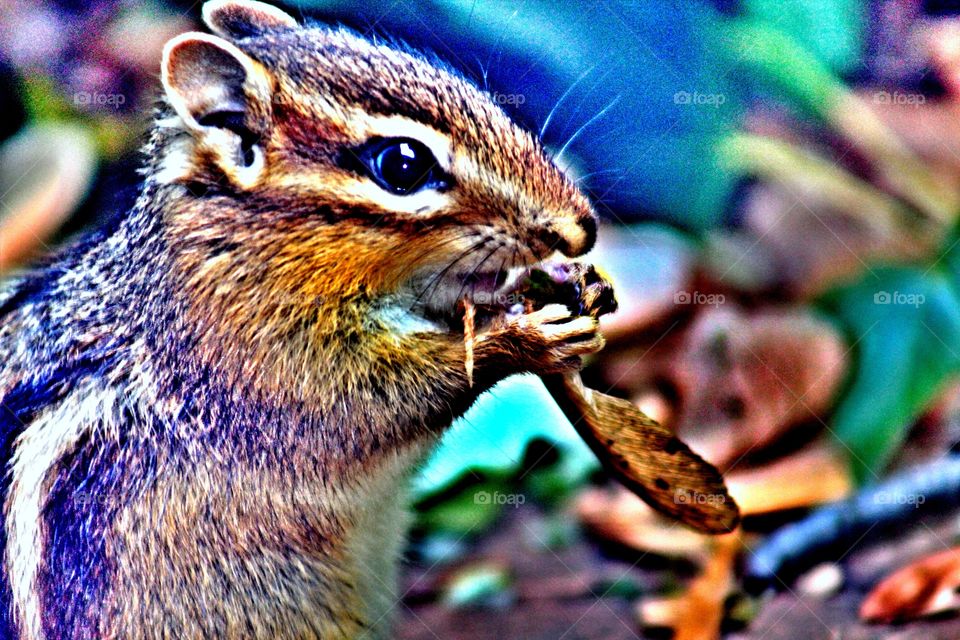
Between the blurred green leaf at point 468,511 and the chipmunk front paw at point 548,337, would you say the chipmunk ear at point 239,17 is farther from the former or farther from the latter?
the blurred green leaf at point 468,511

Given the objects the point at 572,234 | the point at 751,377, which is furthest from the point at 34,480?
the point at 751,377

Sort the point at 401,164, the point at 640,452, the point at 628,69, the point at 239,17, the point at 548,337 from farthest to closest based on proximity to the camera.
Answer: the point at 628,69, the point at 640,452, the point at 239,17, the point at 548,337, the point at 401,164

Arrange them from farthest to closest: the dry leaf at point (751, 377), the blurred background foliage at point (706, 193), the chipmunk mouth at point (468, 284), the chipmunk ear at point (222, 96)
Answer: the dry leaf at point (751, 377) → the blurred background foliage at point (706, 193) → the chipmunk mouth at point (468, 284) → the chipmunk ear at point (222, 96)

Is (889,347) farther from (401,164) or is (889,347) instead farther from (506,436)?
(401,164)

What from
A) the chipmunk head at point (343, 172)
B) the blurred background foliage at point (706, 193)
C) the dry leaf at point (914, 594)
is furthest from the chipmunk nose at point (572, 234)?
the dry leaf at point (914, 594)

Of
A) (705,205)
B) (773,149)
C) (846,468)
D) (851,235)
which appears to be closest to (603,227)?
(705,205)

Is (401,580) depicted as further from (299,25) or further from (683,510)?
(299,25)

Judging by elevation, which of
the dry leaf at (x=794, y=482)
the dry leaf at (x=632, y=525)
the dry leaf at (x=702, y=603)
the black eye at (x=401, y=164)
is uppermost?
the black eye at (x=401, y=164)
